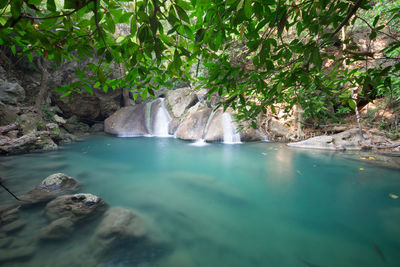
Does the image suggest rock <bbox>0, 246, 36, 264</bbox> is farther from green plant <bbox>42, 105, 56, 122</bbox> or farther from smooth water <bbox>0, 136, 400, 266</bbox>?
green plant <bbox>42, 105, 56, 122</bbox>

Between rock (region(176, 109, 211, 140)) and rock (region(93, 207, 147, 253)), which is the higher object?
rock (region(176, 109, 211, 140))

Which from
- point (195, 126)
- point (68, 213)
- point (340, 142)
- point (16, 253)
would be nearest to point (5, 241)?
point (16, 253)

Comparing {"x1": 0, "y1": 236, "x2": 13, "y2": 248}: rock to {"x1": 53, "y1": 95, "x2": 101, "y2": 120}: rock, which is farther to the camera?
{"x1": 53, "y1": 95, "x2": 101, "y2": 120}: rock

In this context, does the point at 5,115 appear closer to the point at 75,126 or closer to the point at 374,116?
the point at 75,126

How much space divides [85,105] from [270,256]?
14202 mm

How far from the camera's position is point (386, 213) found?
116 inches

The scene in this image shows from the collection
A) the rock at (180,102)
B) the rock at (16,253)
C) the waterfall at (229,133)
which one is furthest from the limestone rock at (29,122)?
the waterfall at (229,133)

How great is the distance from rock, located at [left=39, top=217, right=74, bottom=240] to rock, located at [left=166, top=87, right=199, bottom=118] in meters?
10.5

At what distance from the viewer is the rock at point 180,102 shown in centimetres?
1278

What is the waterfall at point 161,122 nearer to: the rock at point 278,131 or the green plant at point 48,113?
the green plant at point 48,113

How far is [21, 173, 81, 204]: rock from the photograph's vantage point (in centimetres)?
303

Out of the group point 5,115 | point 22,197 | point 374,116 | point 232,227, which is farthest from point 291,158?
point 5,115

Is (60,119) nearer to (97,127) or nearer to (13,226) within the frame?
(97,127)

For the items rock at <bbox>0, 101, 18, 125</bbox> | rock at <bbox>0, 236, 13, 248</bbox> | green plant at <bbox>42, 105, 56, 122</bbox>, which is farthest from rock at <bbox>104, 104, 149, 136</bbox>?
rock at <bbox>0, 236, 13, 248</bbox>
